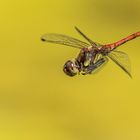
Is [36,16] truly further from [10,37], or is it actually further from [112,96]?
[112,96]

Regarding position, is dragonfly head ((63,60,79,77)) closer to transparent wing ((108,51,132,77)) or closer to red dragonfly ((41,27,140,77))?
red dragonfly ((41,27,140,77))

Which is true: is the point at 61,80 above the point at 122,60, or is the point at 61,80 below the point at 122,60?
above

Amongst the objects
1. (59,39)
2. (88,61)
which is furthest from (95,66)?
(59,39)

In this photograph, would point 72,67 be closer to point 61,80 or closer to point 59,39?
point 59,39

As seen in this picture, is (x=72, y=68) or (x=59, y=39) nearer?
(x=59, y=39)

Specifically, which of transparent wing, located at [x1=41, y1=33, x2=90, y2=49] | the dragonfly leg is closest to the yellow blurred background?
the dragonfly leg

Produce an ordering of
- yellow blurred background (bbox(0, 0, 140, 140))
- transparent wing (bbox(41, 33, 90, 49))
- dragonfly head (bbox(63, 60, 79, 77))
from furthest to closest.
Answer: yellow blurred background (bbox(0, 0, 140, 140)) → dragonfly head (bbox(63, 60, 79, 77)) → transparent wing (bbox(41, 33, 90, 49))

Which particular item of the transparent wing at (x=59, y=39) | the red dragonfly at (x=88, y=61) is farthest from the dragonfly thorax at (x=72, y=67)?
the transparent wing at (x=59, y=39)

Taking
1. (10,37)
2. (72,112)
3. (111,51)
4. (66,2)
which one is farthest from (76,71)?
(66,2)
